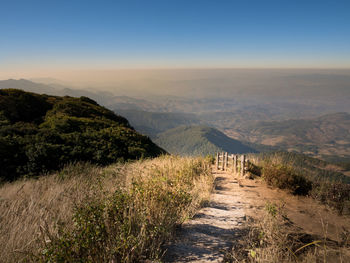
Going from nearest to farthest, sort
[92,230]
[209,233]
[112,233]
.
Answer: [92,230]
[112,233]
[209,233]

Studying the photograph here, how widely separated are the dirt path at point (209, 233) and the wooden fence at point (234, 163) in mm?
3476

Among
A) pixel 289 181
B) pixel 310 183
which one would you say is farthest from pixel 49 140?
pixel 310 183

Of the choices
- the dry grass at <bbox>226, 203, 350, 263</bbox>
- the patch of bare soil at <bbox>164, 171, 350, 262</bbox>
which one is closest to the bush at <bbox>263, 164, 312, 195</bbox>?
the patch of bare soil at <bbox>164, 171, 350, 262</bbox>

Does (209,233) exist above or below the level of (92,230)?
below

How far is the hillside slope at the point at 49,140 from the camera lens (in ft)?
25.9

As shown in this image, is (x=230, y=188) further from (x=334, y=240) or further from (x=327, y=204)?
(x=334, y=240)

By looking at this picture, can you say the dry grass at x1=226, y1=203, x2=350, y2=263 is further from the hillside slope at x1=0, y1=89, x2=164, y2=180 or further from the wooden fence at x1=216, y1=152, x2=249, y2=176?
the hillside slope at x1=0, y1=89, x2=164, y2=180

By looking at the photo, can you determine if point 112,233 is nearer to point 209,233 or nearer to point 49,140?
point 209,233

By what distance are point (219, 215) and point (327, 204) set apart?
145 inches

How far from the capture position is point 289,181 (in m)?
6.82

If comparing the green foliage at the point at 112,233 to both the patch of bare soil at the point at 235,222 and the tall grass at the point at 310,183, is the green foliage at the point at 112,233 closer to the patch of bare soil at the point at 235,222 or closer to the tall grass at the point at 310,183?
the patch of bare soil at the point at 235,222

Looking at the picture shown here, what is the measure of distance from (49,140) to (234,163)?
8.43 m

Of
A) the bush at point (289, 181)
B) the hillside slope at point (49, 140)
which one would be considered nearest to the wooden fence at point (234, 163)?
the bush at point (289, 181)

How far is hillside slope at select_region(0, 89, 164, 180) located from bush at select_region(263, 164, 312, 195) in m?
6.67
